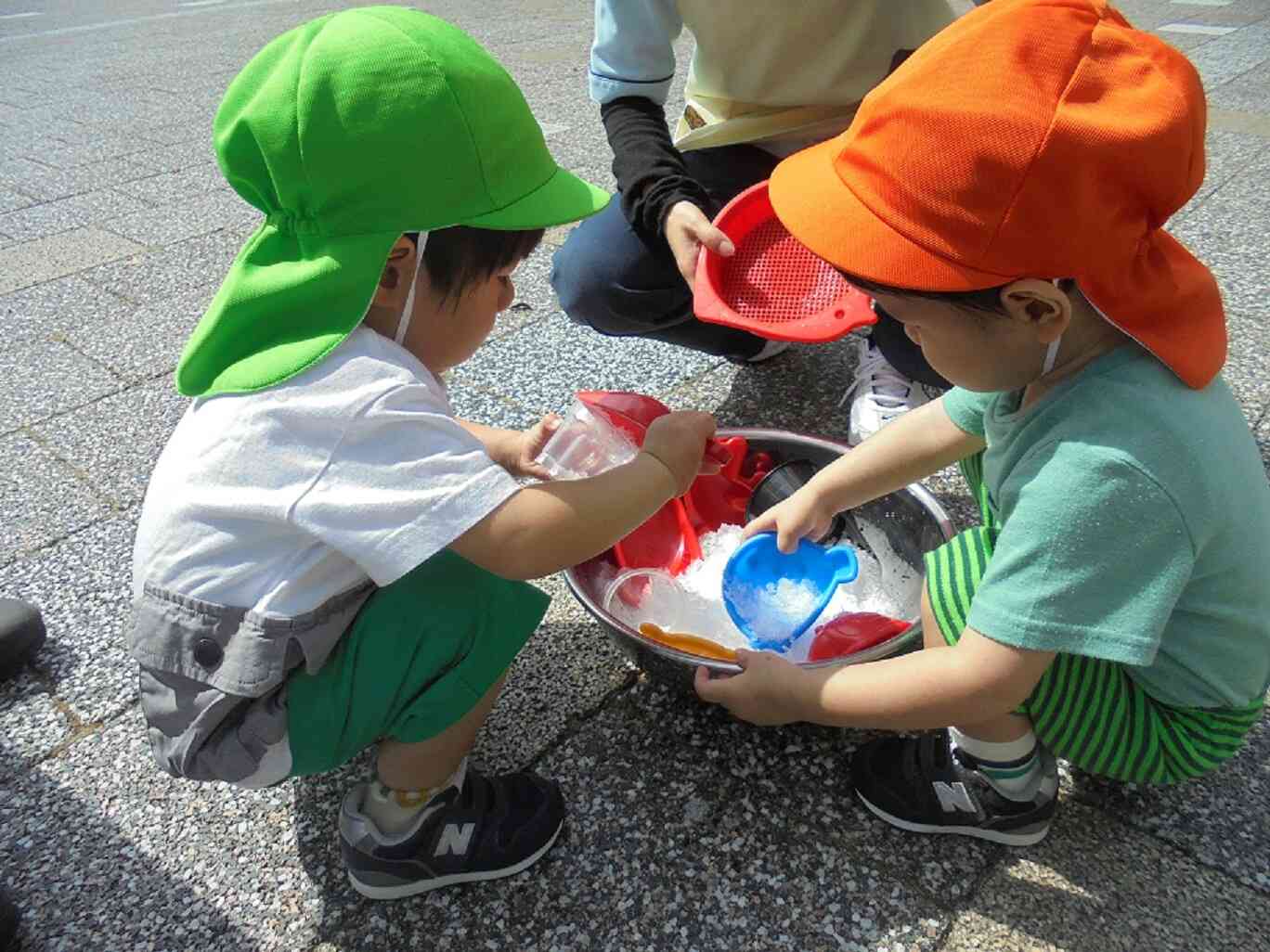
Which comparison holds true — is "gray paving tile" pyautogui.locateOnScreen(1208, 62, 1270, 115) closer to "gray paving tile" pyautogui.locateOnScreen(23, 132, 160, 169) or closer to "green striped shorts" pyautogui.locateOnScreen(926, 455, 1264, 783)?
"green striped shorts" pyautogui.locateOnScreen(926, 455, 1264, 783)

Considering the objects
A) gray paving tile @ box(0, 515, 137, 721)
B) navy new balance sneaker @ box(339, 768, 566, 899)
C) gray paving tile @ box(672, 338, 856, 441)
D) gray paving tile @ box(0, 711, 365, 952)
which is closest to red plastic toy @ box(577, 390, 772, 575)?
gray paving tile @ box(672, 338, 856, 441)

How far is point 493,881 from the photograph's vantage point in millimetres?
1333

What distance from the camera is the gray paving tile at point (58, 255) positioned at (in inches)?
126

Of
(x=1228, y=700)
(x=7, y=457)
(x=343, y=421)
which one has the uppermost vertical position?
(x=343, y=421)

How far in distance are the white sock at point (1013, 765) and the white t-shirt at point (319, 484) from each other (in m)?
0.71

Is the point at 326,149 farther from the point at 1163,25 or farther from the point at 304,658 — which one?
the point at 1163,25

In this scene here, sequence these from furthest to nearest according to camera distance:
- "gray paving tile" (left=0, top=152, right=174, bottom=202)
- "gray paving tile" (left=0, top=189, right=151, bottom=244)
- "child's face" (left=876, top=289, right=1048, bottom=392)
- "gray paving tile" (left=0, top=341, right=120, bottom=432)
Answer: "gray paving tile" (left=0, top=152, right=174, bottom=202) < "gray paving tile" (left=0, top=189, right=151, bottom=244) < "gray paving tile" (left=0, top=341, right=120, bottom=432) < "child's face" (left=876, top=289, right=1048, bottom=392)

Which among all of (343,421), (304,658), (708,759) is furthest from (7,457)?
(708,759)

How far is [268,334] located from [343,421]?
159mm

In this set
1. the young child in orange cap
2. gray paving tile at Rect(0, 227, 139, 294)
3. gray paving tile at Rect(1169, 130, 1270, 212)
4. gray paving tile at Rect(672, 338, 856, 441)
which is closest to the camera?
the young child in orange cap

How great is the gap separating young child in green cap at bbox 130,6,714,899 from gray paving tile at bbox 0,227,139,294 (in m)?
2.46

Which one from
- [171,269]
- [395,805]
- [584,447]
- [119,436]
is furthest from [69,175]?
[395,805]

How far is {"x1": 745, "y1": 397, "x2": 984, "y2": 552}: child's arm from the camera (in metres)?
1.43

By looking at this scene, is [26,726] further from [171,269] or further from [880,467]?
[171,269]
